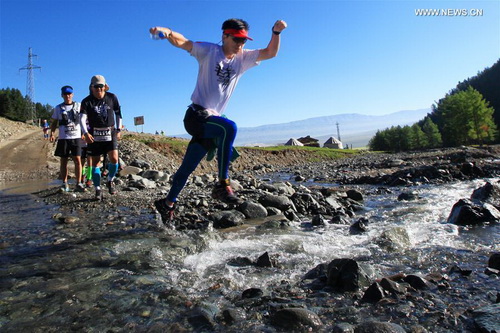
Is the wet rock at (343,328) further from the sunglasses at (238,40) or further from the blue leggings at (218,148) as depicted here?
the sunglasses at (238,40)

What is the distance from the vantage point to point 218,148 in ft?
16.8

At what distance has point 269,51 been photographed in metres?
5.14

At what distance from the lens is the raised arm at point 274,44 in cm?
503

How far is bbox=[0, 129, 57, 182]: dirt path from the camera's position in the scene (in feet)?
60.6

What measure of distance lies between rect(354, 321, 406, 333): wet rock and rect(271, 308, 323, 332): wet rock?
296mm

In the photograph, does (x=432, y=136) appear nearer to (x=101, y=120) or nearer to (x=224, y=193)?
(x=101, y=120)

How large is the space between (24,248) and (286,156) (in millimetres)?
34088

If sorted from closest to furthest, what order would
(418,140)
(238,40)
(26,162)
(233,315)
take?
(233,315) < (238,40) < (26,162) < (418,140)

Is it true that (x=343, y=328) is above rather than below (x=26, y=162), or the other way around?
below

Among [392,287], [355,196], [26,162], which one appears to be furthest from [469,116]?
[392,287]

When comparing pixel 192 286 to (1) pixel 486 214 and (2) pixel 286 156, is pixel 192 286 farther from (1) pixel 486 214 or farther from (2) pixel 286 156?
(2) pixel 286 156

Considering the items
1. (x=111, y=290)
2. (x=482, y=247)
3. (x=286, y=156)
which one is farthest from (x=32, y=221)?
(x=286, y=156)

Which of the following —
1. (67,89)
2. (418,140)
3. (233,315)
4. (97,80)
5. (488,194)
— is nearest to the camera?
(233,315)

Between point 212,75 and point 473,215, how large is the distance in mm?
5409
